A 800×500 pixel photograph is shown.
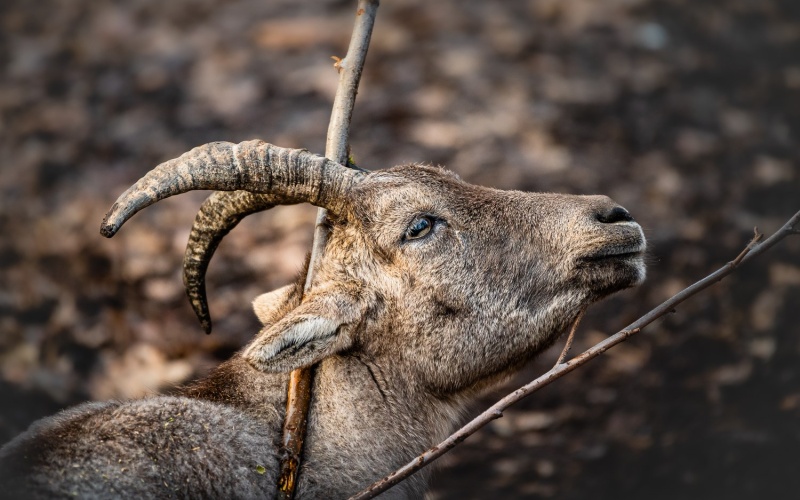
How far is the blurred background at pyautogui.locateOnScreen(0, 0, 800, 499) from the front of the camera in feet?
A: 23.8

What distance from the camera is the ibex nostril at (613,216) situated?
14.5ft

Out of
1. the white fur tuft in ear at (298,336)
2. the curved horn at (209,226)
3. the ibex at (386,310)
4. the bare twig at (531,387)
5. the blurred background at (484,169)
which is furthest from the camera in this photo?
the blurred background at (484,169)

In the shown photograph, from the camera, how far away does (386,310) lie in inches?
175

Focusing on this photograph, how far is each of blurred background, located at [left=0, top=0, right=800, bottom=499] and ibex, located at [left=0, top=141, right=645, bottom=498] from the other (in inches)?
107

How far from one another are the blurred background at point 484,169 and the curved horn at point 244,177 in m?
2.95

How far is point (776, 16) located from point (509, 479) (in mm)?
4895

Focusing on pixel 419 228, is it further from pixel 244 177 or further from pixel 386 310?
pixel 244 177

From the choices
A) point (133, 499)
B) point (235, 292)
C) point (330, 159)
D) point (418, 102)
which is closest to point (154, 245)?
point (235, 292)

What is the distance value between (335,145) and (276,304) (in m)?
1.02

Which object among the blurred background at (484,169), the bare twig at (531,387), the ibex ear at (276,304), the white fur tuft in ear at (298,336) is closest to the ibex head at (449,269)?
the white fur tuft in ear at (298,336)

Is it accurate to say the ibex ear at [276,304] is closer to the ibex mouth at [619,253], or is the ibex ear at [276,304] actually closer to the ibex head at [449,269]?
the ibex head at [449,269]

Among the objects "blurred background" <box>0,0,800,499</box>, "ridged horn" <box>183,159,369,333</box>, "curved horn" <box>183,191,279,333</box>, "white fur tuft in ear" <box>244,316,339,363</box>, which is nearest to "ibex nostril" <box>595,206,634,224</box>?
"ridged horn" <box>183,159,369,333</box>

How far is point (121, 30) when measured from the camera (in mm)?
7707

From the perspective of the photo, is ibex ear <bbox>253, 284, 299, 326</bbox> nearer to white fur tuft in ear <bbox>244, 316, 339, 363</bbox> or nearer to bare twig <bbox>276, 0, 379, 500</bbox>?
bare twig <bbox>276, 0, 379, 500</bbox>
